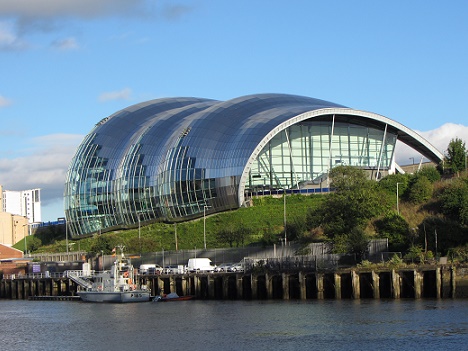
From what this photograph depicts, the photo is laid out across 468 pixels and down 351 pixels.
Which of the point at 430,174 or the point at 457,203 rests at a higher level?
the point at 430,174

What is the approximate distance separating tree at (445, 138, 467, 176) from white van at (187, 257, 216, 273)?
36325mm

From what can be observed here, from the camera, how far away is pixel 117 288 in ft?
296

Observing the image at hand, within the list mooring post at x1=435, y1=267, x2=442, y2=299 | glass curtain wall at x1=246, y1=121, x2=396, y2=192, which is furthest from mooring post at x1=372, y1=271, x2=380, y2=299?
glass curtain wall at x1=246, y1=121, x2=396, y2=192

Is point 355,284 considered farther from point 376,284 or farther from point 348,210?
point 348,210

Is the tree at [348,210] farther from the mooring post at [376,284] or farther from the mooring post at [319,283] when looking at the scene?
the mooring post at [376,284]

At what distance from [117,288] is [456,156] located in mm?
47400

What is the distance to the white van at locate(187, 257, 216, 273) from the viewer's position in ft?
306

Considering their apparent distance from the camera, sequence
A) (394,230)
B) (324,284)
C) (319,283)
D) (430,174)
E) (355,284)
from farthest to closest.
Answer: (430,174), (394,230), (324,284), (319,283), (355,284)

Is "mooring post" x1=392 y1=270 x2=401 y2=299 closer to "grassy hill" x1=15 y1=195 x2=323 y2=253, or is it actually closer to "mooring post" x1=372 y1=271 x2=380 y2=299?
"mooring post" x1=372 y1=271 x2=380 y2=299

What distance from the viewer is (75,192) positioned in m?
144

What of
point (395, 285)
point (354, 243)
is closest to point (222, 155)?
point (354, 243)

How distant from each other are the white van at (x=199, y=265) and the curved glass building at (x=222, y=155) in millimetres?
26524

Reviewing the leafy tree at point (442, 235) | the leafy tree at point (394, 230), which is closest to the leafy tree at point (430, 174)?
the leafy tree at point (394, 230)

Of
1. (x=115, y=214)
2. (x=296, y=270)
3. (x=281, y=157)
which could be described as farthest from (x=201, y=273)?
(x=115, y=214)
